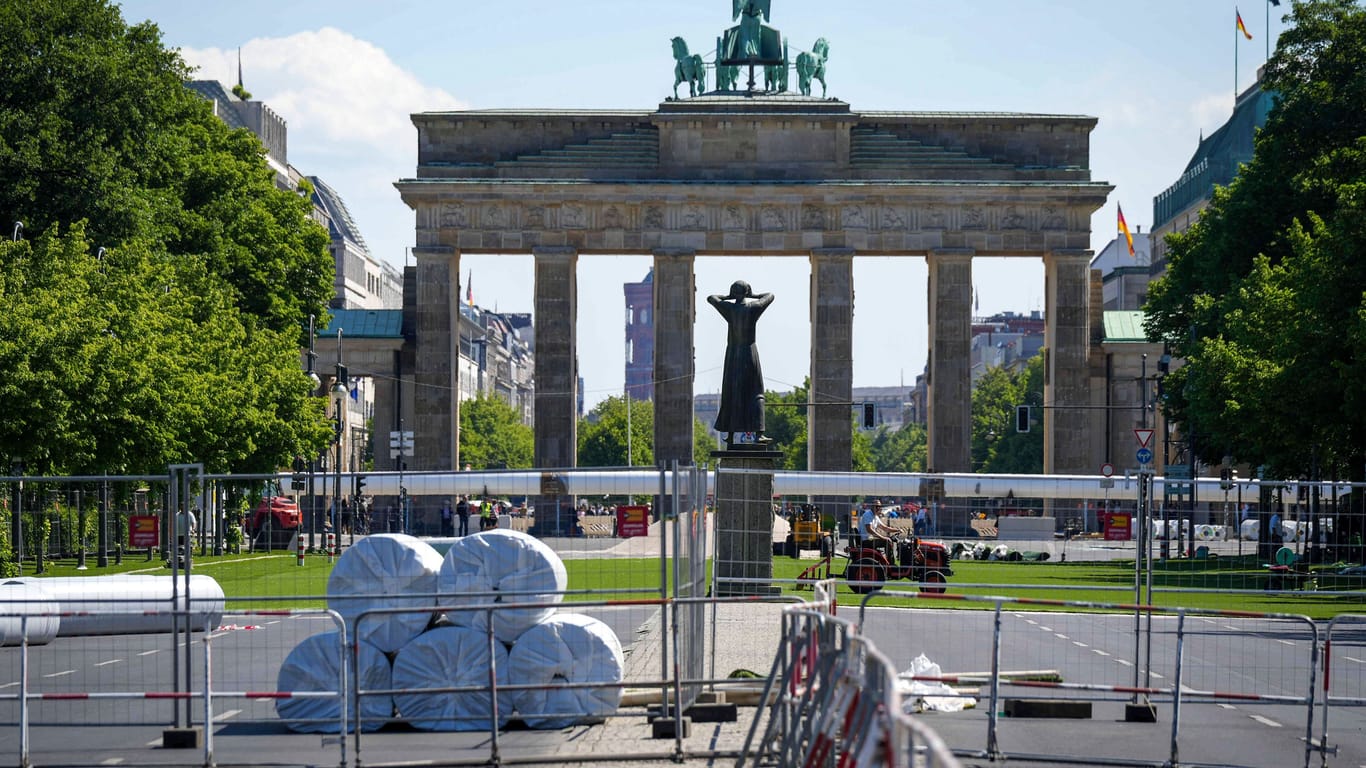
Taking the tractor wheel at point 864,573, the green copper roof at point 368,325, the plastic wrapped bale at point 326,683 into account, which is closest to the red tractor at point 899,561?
→ the tractor wheel at point 864,573

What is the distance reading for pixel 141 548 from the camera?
65.0 feet

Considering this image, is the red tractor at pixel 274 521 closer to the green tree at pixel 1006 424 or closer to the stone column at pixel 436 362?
the stone column at pixel 436 362

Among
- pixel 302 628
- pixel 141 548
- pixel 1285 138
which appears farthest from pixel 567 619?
pixel 1285 138

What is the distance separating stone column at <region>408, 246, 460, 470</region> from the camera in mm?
79500

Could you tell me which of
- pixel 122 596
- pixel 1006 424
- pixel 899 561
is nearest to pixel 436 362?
pixel 899 561

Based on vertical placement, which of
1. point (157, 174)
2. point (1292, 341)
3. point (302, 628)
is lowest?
point (302, 628)

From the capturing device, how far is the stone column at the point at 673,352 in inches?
3105

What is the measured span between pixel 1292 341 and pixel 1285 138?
46.7 feet

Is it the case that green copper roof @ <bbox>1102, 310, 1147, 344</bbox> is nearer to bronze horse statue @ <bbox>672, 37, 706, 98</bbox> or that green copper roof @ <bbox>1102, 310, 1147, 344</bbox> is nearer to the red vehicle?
bronze horse statue @ <bbox>672, 37, 706, 98</bbox>

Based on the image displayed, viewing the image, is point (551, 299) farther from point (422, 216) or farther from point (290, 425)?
point (290, 425)

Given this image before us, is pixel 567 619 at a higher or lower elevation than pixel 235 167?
lower

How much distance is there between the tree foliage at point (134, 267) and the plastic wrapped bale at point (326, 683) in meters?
24.9

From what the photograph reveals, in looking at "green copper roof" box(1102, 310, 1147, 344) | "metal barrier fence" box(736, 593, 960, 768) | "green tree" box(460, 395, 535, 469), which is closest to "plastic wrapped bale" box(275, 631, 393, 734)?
"metal barrier fence" box(736, 593, 960, 768)

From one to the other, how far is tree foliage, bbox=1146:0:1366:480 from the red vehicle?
26812mm
